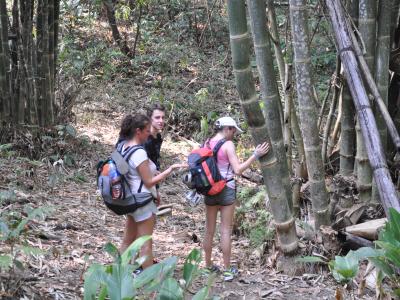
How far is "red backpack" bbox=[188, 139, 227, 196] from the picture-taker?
12.3 ft

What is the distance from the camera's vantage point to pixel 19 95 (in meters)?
6.49

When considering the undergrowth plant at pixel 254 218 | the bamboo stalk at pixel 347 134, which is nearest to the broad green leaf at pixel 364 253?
the undergrowth plant at pixel 254 218

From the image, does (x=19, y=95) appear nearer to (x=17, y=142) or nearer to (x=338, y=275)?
(x=17, y=142)

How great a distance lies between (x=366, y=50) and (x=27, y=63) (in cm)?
394

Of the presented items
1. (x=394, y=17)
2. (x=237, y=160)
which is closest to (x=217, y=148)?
(x=237, y=160)

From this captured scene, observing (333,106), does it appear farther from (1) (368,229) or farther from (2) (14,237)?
(2) (14,237)

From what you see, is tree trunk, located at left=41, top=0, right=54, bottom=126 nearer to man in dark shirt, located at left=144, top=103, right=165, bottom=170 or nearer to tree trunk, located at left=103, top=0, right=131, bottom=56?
man in dark shirt, located at left=144, top=103, right=165, bottom=170

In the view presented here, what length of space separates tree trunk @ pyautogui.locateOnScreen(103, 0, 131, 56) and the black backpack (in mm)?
8720

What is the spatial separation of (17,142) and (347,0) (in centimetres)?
392

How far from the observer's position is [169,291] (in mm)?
2197

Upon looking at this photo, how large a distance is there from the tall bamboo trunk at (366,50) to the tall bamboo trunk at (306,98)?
53 centimetres

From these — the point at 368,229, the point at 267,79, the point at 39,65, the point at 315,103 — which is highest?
the point at 39,65

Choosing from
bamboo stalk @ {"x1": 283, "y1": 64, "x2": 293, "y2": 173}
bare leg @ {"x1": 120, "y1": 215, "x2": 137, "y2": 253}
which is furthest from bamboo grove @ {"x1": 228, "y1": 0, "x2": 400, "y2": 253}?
bare leg @ {"x1": 120, "y1": 215, "x2": 137, "y2": 253}

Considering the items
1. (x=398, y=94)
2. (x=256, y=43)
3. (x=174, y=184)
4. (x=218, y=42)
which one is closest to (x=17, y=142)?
(x=174, y=184)
